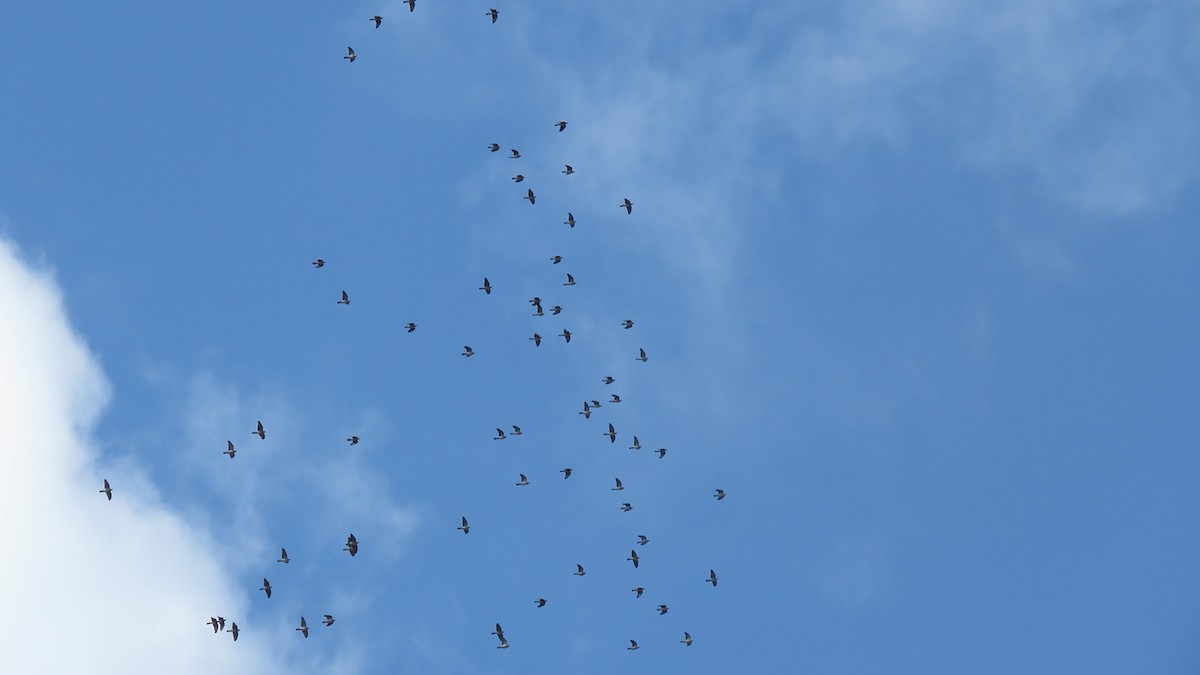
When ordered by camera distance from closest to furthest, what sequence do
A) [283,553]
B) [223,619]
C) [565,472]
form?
[223,619] < [283,553] < [565,472]

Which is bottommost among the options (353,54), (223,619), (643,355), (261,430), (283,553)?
(223,619)

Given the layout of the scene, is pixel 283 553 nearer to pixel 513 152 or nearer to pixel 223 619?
pixel 223 619

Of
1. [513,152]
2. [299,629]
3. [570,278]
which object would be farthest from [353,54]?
[299,629]

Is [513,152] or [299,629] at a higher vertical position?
[513,152]

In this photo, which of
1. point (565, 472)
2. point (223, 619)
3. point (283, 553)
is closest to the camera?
point (223, 619)

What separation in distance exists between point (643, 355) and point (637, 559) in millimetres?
20891

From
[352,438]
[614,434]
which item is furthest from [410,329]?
[614,434]

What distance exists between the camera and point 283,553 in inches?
6481

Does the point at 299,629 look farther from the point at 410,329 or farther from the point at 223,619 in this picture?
the point at 410,329

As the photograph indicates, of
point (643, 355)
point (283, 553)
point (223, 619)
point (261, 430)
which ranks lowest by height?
point (223, 619)

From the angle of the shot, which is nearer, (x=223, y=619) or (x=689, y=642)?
(x=223, y=619)

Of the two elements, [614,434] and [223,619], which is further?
[614,434]

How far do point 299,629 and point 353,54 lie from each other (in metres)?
55.5

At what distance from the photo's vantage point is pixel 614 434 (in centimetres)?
17975
